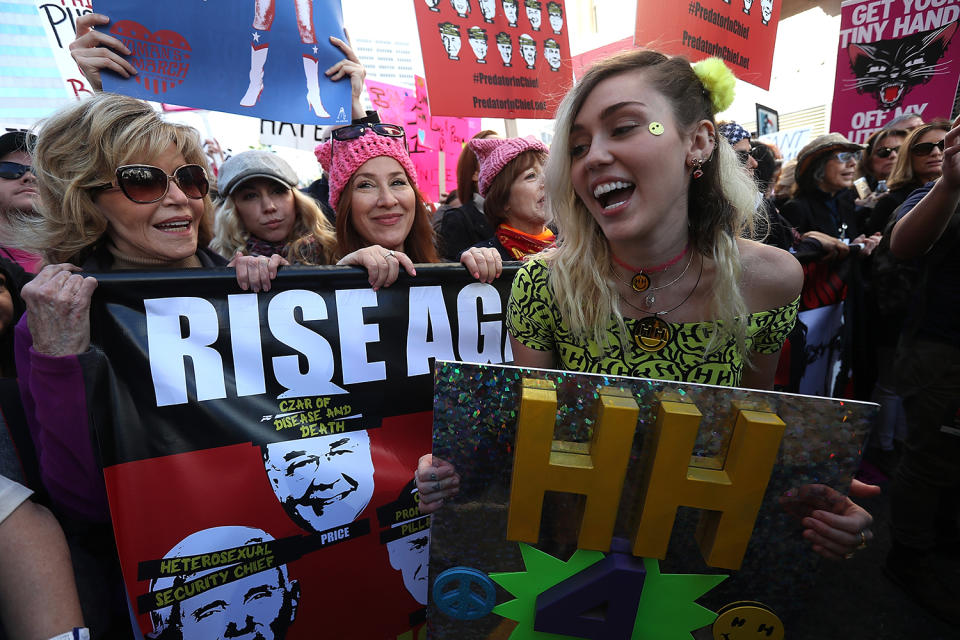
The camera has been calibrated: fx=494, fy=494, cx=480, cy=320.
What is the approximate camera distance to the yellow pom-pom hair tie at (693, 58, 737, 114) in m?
1.51

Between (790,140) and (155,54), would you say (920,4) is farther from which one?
(790,140)

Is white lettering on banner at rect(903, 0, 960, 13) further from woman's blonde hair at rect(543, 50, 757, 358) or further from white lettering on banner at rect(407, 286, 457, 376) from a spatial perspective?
white lettering on banner at rect(407, 286, 457, 376)

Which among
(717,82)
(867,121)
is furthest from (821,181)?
(717,82)

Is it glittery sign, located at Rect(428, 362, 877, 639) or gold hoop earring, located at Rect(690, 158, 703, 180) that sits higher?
gold hoop earring, located at Rect(690, 158, 703, 180)

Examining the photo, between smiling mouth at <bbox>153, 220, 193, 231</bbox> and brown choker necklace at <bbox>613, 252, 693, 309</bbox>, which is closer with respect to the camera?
brown choker necklace at <bbox>613, 252, 693, 309</bbox>

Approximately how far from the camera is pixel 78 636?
1247mm

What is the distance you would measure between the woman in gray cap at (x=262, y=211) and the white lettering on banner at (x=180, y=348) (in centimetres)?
120

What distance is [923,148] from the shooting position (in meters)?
3.37

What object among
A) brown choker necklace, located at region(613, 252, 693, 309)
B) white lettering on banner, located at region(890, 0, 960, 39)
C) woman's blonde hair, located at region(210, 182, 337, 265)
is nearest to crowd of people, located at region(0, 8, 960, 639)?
brown choker necklace, located at region(613, 252, 693, 309)

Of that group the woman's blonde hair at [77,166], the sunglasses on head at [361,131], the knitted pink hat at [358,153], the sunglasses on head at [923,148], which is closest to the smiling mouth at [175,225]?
the woman's blonde hair at [77,166]

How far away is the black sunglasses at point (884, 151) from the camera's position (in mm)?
Result: 4379

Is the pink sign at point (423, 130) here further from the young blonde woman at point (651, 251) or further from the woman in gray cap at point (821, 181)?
the young blonde woman at point (651, 251)

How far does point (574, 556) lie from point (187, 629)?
1.28 metres

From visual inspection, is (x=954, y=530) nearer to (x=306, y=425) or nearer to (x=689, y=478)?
(x=689, y=478)
